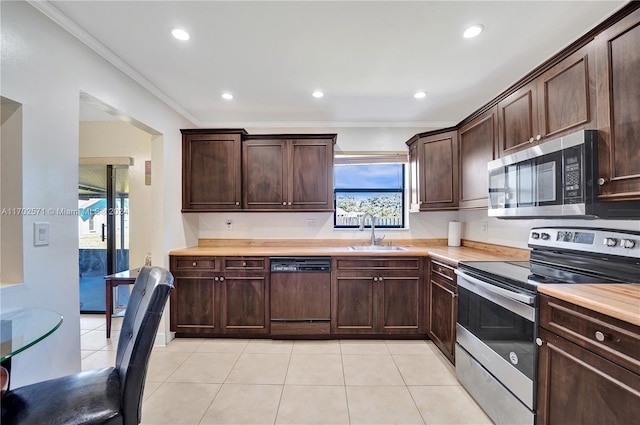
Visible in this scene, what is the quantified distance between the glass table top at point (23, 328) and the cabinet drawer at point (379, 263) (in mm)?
2160

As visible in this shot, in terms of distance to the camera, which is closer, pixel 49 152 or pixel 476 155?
pixel 49 152

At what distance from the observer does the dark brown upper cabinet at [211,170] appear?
10.6ft

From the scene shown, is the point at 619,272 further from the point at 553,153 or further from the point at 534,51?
the point at 534,51

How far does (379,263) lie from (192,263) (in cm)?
196

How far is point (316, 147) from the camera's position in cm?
324

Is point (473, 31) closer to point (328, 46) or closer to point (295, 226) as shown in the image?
point (328, 46)

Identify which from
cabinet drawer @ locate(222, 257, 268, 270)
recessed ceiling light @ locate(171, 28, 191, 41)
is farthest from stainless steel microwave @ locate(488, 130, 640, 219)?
recessed ceiling light @ locate(171, 28, 191, 41)

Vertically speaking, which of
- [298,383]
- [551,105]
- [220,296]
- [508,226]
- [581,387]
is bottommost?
[298,383]

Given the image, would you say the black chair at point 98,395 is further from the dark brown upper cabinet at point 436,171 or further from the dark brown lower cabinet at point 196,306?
the dark brown upper cabinet at point 436,171

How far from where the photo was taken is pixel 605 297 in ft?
3.89

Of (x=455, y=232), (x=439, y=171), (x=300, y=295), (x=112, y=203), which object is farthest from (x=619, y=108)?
(x=112, y=203)

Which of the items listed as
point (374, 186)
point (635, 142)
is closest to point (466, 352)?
point (635, 142)

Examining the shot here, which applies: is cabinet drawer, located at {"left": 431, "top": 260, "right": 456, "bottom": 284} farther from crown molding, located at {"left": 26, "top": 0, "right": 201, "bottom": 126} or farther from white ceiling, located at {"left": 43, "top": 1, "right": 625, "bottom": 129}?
crown molding, located at {"left": 26, "top": 0, "right": 201, "bottom": 126}

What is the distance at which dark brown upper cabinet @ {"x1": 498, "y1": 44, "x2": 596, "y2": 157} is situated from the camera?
1.54 m
